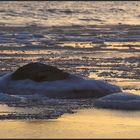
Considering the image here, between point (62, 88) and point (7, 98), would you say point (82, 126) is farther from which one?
point (62, 88)

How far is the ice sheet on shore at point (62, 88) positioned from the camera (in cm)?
1342

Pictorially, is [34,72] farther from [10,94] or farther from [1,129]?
[1,129]

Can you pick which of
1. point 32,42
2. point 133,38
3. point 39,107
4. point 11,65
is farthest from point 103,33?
point 39,107

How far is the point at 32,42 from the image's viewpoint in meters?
25.8

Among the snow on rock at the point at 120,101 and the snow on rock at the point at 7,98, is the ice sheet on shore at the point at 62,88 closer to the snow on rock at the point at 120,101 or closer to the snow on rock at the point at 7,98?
the snow on rock at the point at 7,98

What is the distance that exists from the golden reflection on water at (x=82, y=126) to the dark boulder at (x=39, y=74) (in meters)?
2.43

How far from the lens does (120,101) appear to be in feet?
40.3

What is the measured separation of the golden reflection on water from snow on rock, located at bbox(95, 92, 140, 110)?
0.40 meters

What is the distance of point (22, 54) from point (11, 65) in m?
3.14

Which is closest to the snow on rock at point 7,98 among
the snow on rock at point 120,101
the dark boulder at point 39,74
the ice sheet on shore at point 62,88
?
the ice sheet on shore at point 62,88

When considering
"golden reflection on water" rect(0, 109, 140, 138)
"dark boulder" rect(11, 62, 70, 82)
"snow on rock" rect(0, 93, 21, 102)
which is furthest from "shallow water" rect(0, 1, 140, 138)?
"dark boulder" rect(11, 62, 70, 82)

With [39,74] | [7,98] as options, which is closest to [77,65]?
[39,74]

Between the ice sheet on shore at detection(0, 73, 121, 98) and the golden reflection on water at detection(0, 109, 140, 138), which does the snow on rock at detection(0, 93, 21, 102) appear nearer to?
the ice sheet on shore at detection(0, 73, 121, 98)

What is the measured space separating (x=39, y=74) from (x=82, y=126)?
3708 millimetres
